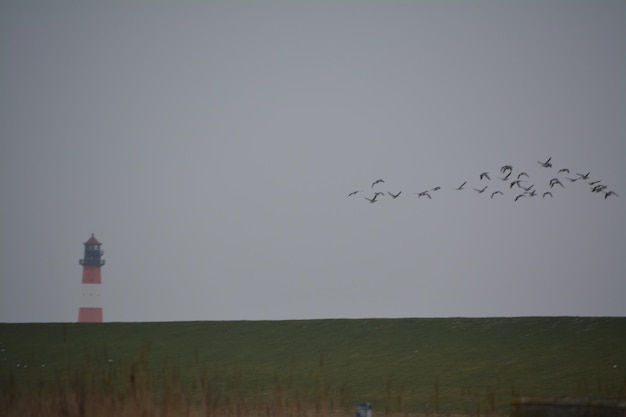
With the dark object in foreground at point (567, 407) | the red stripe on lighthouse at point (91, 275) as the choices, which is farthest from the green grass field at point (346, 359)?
the red stripe on lighthouse at point (91, 275)

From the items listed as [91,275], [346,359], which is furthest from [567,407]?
[91,275]

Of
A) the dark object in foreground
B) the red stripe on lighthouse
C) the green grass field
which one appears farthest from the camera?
the red stripe on lighthouse

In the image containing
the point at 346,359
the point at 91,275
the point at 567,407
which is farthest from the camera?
the point at 91,275

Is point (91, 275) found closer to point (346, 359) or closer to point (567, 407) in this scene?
point (346, 359)

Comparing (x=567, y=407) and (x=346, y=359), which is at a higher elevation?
(x=346, y=359)

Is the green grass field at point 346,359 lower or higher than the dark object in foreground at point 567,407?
higher

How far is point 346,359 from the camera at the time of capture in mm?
24234

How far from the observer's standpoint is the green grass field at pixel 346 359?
763 inches

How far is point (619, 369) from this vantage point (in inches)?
842

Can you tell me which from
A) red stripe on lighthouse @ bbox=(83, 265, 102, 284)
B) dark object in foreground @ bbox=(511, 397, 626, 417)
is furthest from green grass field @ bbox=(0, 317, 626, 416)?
red stripe on lighthouse @ bbox=(83, 265, 102, 284)

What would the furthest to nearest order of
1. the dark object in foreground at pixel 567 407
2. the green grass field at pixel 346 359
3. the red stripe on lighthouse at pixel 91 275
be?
the red stripe on lighthouse at pixel 91 275, the green grass field at pixel 346 359, the dark object in foreground at pixel 567 407

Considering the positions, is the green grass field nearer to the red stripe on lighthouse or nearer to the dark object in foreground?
the dark object in foreground

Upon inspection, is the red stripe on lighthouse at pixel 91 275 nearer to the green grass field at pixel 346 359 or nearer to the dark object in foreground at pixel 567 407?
the green grass field at pixel 346 359

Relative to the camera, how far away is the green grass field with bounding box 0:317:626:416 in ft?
63.6
